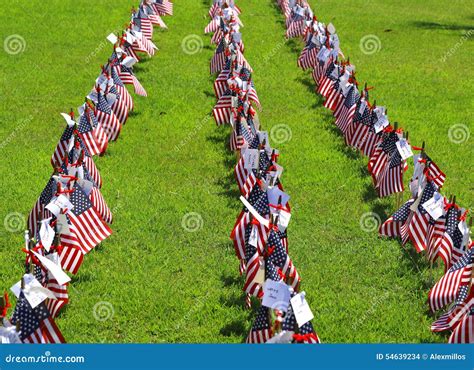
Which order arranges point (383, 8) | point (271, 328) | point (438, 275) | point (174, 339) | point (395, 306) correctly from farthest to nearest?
1. point (383, 8)
2. point (438, 275)
3. point (395, 306)
4. point (174, 339)
5. point (271, 328)

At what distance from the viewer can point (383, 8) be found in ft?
112

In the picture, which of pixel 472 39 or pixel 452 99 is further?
pixel 472 39

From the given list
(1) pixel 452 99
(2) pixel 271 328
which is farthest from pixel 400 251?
(1) pixel 452 99

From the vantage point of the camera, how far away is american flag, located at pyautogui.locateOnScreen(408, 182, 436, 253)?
12.0 m

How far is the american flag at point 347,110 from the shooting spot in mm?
17703

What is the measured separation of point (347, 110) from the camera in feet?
59.0

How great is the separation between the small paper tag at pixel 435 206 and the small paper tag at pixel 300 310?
3.40 m

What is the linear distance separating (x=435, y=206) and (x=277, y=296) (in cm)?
372

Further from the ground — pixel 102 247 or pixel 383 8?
pixel 383 8

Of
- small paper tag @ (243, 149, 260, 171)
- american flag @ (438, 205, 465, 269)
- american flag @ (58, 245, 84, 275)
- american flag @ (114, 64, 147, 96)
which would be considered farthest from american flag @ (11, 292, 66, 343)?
american flag @ (114, 64, 147, 96)

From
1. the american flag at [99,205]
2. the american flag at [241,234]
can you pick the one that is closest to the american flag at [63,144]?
the american flag at [99,205]

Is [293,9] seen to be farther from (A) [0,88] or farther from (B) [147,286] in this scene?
(B) [147,286]

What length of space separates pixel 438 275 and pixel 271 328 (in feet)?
12.6

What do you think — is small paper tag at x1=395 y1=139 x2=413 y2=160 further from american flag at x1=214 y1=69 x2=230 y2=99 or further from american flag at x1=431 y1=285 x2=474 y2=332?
american flag at x1=214 y1=69 x2=230 y2=99
